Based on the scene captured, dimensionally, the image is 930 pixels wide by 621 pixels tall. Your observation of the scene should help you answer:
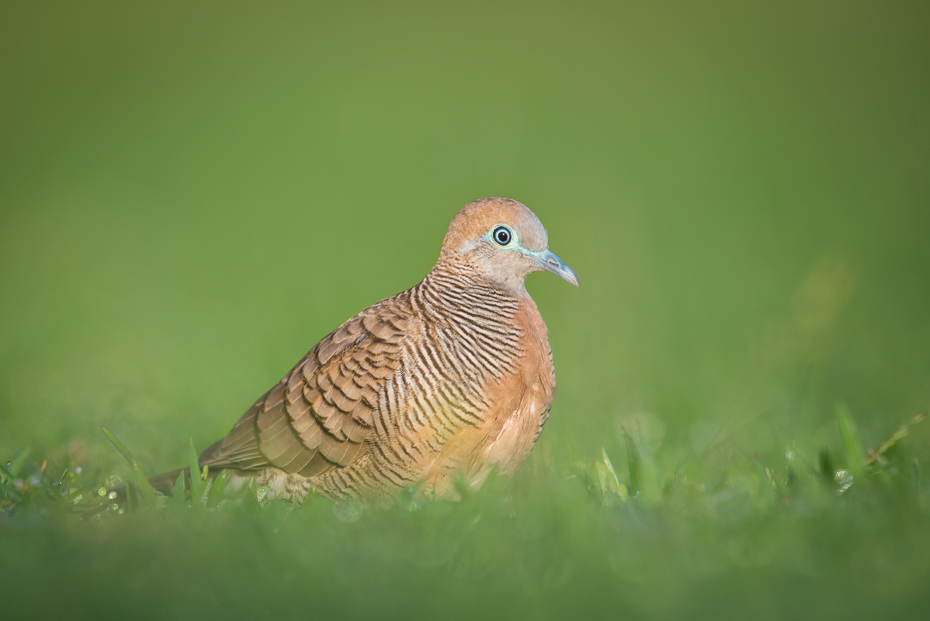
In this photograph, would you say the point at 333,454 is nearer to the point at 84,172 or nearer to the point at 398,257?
the point at 398,257

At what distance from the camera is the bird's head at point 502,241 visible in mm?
3684

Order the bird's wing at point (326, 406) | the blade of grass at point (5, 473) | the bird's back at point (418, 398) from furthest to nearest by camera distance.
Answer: the blade of grass at point (5, 473) < the bird's wing at point (326, 406) < the bird's back at point (418, 398)

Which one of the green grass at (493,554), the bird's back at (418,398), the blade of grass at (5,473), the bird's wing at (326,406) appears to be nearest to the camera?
the green grass at (493,554)

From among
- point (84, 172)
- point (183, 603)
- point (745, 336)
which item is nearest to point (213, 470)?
point (183, 603)

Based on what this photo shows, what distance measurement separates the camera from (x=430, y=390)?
3.37 meters

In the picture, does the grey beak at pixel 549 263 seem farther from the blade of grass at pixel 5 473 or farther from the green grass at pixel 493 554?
the blade of grass at pixel 5 473

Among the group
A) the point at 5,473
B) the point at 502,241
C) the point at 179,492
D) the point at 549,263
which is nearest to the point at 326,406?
the point at 179,492

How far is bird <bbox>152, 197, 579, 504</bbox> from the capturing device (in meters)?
3.39

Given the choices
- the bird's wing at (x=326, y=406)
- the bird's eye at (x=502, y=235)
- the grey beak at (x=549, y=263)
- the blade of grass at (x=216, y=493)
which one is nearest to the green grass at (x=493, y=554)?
the blade of grass at (x=216, y=493)

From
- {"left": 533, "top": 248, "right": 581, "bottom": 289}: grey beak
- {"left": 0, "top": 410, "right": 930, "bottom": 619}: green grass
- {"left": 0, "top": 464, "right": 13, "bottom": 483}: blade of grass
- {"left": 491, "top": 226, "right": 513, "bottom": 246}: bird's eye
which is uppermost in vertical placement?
{"left": 491, "top": 226, "right": 513, "bottom": 246}: bird's eye

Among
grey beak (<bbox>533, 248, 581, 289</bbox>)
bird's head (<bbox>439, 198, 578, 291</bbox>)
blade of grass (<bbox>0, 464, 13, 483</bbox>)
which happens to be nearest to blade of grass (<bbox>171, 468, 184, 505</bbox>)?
blade of grass (<bbox>0, 464, 13, 483</bbox>)

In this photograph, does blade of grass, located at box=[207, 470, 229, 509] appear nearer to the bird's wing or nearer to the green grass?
the green grass

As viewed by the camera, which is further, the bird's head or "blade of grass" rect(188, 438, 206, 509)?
Answer: the bird's head

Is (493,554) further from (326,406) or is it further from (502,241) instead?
(502,241)
